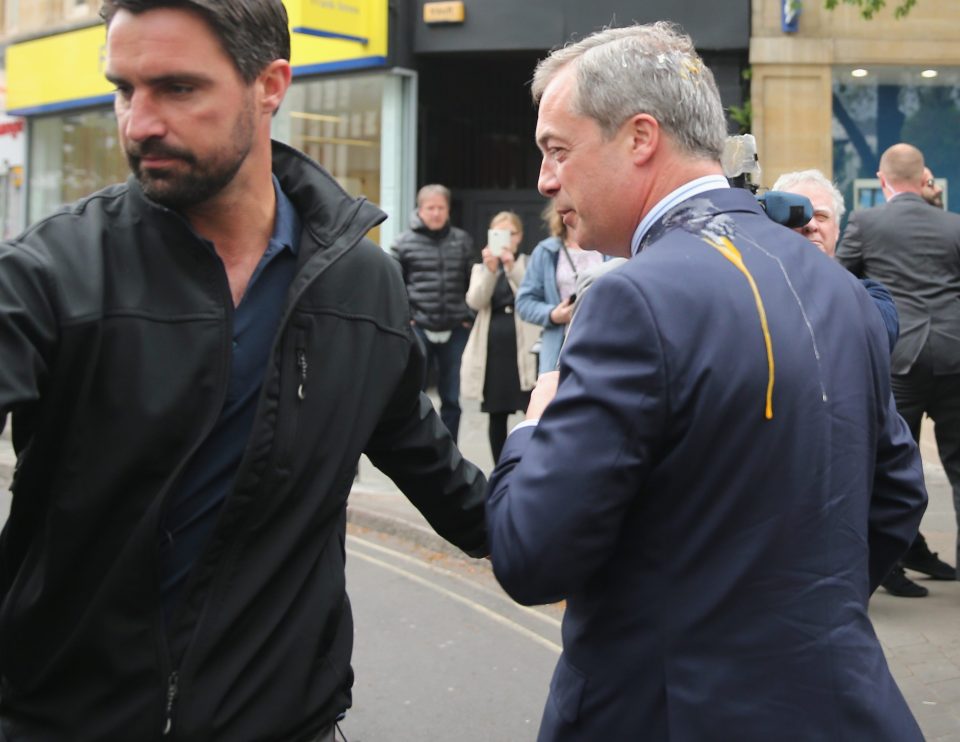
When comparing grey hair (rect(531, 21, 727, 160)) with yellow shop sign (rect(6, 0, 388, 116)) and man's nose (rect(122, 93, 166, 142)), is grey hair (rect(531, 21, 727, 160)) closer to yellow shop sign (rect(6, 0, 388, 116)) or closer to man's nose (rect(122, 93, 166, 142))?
man's nose (rect(122, 93, 166, 142))

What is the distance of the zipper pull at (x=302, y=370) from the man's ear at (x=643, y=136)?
2.02 ft

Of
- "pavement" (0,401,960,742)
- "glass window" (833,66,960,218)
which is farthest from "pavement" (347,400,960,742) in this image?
"glass window" (833,66,960,218)

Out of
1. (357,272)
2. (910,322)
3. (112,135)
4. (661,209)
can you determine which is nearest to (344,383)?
(357,272)

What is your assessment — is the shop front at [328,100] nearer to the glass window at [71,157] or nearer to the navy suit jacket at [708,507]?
the glass window at [71,157]

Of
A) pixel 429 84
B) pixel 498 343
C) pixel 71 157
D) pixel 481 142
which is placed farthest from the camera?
pixel 71 157

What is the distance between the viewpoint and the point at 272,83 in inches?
81.7

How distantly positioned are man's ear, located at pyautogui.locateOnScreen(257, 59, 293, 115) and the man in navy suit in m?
0.64

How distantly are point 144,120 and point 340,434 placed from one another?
0.58m

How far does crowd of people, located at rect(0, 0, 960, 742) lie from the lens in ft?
5.99

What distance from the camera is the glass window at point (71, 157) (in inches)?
706

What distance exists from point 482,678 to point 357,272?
11.1 ft

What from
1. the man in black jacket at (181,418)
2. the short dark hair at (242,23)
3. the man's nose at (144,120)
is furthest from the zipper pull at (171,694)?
the short dark hair at (242,23)

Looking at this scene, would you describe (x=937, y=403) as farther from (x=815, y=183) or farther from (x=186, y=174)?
(x=186, y=174)

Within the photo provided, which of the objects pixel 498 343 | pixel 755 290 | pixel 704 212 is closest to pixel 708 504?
pixel 755 290
